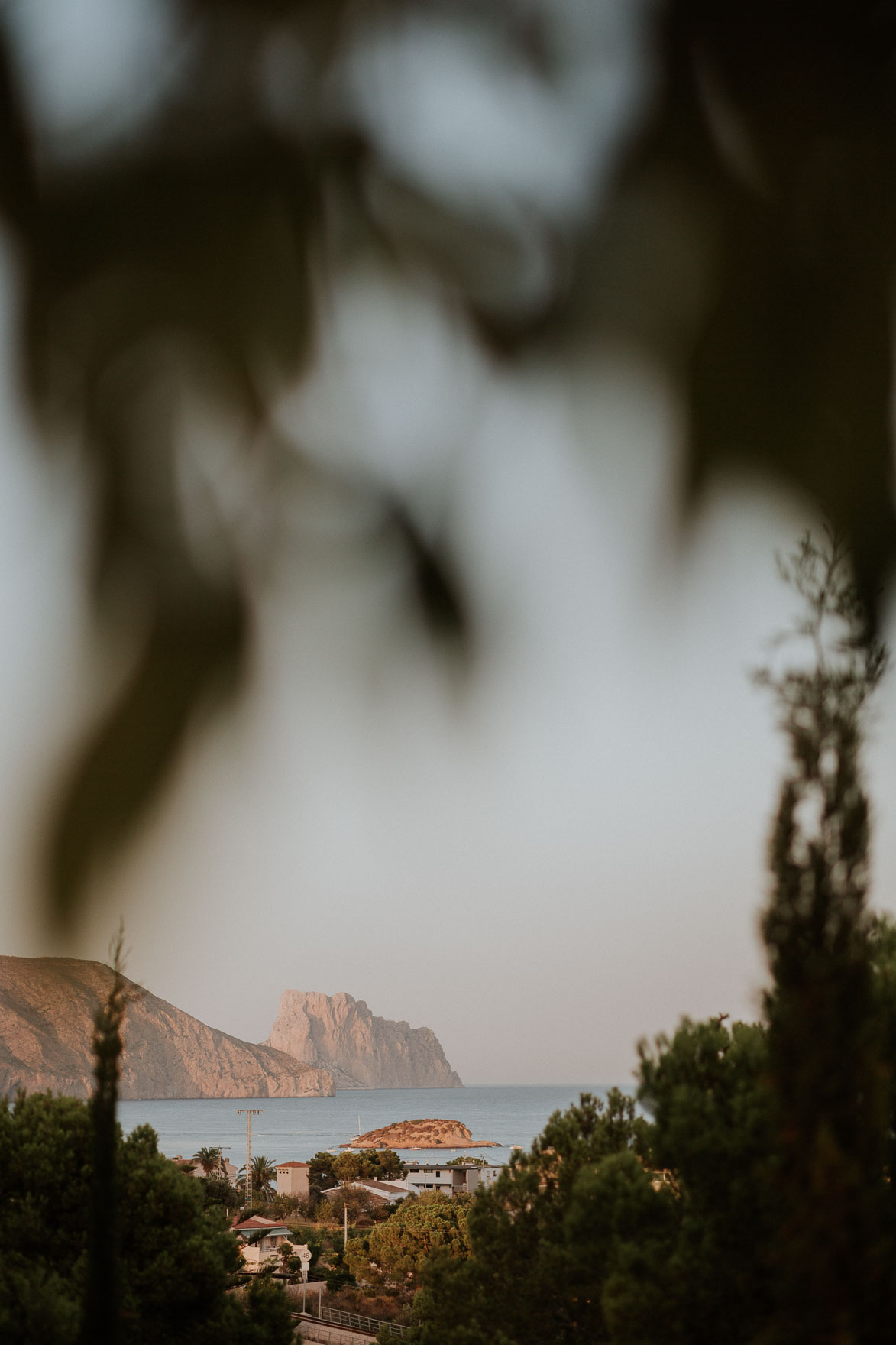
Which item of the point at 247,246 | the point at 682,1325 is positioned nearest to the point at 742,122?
the point at 247,246

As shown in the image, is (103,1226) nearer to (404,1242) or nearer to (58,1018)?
(58,1018)

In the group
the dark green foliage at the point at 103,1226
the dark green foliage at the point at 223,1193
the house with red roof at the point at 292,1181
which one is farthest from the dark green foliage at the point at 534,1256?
the house with red roof at the point at 292,1181

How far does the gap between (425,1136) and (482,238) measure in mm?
85452

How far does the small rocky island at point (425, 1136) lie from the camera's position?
77.1 meters

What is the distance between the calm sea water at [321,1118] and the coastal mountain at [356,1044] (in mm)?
3992

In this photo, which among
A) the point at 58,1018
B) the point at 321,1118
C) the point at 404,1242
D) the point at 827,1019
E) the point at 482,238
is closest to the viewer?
the point at 58,1018

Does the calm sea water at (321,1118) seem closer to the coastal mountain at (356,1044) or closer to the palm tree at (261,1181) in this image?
the coastal mountain at (356,1044)

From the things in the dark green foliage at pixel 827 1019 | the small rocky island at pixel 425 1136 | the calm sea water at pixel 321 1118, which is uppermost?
the dark green foliage at pixel 827 1019

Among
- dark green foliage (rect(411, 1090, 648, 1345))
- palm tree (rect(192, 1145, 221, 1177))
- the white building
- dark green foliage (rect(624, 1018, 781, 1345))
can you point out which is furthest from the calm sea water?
dark green foliage (rect(624, 1018, 781, 1345))

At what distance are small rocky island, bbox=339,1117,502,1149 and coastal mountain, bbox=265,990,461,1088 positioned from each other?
83200 millimetres

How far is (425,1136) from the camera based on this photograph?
80000mm

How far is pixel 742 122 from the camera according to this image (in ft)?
10.1

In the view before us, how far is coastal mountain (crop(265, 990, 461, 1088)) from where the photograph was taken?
530ft

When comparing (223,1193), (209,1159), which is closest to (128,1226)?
(223,1193)
